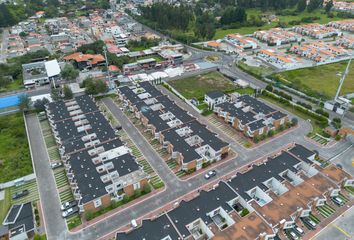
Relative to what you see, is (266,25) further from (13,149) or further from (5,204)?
(5,204)

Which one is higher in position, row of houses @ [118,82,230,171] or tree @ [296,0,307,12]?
tree @ [296,0,307,12]

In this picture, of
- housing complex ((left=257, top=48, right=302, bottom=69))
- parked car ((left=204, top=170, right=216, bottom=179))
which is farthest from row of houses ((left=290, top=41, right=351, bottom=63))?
parked car ((left=204, top=170, right=216, bottom=179))

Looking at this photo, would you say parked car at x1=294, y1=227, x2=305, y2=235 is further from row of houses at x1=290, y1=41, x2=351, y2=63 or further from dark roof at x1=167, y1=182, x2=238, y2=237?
row of houses at x1=290, y1=41, x2=351, y2=63

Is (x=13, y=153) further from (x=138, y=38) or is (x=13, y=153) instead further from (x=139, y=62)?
(x=138, y=38)

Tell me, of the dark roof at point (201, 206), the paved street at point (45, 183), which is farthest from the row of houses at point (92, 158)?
the dark roof at point (201, 206)

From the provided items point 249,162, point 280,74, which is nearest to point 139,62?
point 280,74

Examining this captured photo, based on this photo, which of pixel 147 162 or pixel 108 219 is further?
pixel 147 162

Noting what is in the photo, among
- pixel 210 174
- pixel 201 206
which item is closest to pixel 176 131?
pixel 210 174
